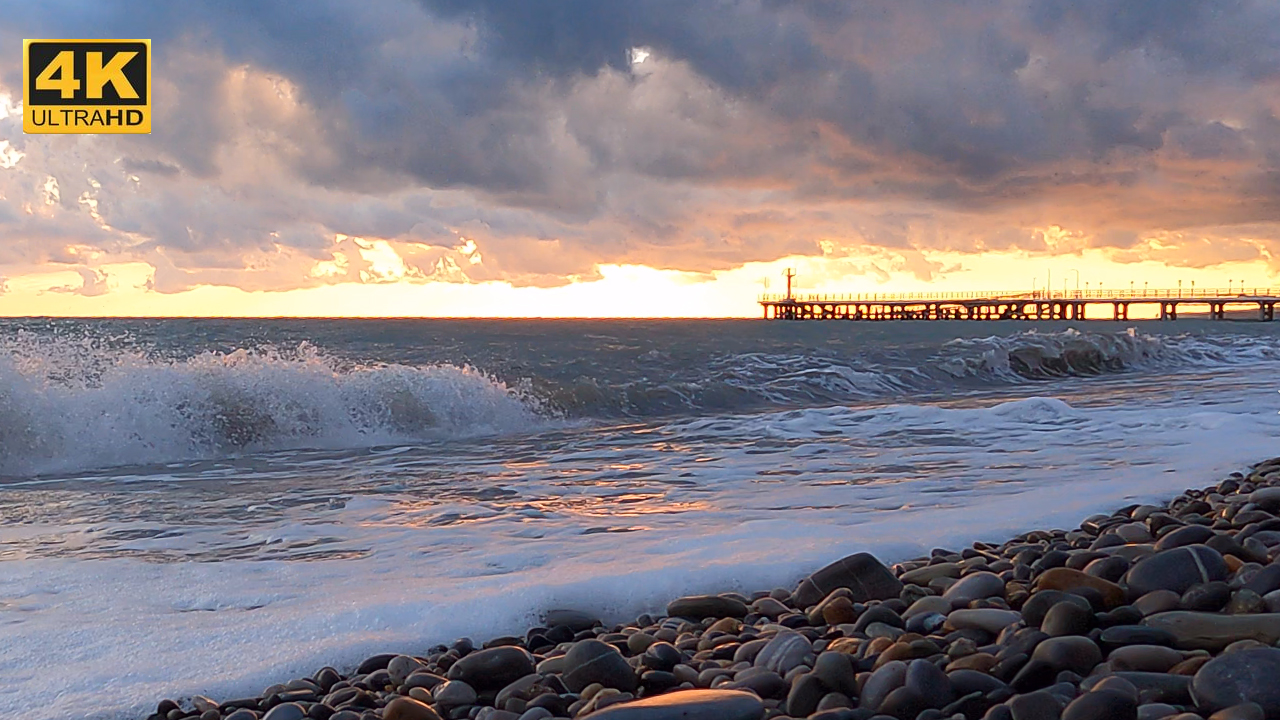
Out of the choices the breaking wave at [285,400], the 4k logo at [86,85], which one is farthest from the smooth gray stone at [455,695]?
the 4k logo at [86,85]

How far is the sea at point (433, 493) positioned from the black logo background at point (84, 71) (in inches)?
109

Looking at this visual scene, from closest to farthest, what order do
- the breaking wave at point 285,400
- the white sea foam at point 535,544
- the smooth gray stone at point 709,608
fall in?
the white sea foam at point 535,544, the smooth gray stone at point 709,608, the breaking wave at point 285,400

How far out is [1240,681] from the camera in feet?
6.69

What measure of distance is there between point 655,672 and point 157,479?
6385mm

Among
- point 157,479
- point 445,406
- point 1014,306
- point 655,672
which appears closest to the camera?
point 655,672

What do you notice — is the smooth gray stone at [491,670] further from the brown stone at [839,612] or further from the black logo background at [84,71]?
the black logo background at [84,71]

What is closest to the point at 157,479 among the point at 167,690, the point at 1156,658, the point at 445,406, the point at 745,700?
the point at 445,406

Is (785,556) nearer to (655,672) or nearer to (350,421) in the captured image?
(655,672)

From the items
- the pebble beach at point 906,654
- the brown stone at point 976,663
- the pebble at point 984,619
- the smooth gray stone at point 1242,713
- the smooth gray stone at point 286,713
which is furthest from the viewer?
the pebble at point 984,619

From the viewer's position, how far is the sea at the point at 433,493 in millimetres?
3400

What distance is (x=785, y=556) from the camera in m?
4.07

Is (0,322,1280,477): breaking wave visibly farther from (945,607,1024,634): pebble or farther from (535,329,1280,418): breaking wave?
(945,607,1024,634): pebble

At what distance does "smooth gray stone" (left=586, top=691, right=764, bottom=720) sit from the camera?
220 centimetres

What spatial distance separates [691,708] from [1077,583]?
1.29m
